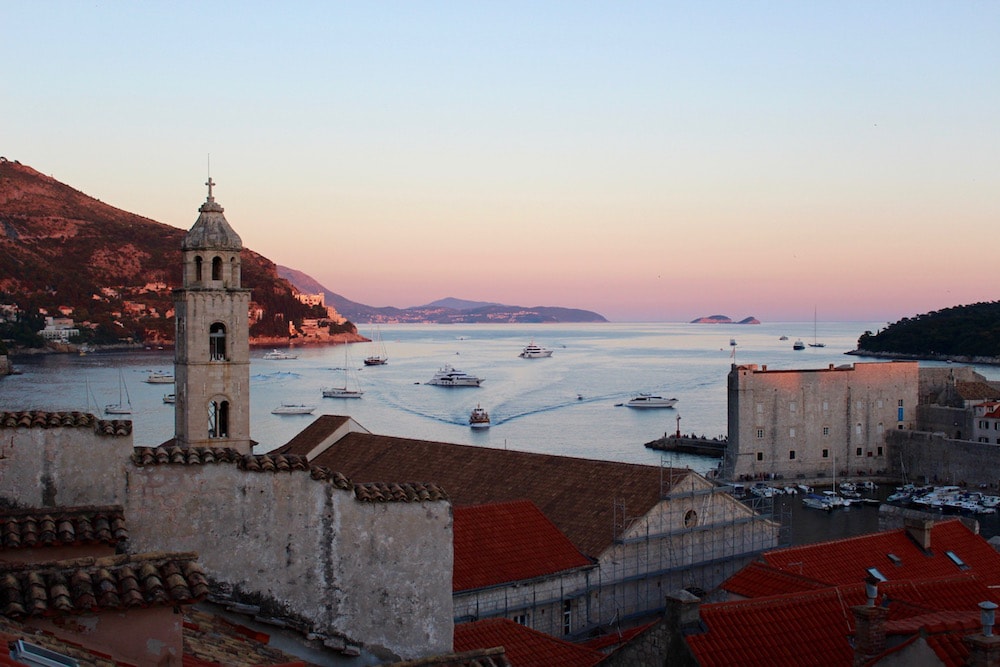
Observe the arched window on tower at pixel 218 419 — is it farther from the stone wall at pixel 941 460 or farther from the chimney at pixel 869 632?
the stone wall at pixel 941 460

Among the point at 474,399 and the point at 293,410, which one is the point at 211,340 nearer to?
the point at 293,410

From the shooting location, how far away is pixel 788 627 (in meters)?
11.6

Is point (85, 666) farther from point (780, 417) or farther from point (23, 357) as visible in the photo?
point (23, 357)

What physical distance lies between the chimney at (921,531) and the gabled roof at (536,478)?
4.85 meters

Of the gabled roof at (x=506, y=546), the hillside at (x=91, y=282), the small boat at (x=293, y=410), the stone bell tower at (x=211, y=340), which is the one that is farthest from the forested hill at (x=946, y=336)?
the stone bell tower at (x=211, y=340)

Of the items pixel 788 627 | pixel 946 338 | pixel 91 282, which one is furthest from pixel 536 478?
pixel 91 282

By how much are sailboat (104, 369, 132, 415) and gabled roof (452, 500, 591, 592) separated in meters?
60.1

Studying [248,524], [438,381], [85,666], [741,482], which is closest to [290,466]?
[248,524]

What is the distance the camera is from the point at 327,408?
290 ft

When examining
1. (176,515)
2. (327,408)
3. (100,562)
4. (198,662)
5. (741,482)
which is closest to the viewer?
(100,562)

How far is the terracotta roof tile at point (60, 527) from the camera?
19.5ft

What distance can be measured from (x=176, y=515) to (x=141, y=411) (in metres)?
77.8

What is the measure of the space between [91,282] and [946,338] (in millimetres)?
139616

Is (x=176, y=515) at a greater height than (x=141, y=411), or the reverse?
(x=176, y=515)
